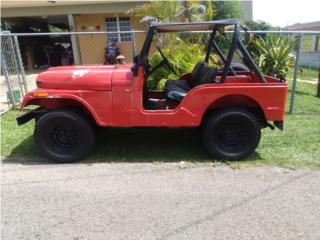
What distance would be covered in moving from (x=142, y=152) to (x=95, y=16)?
11.9 m

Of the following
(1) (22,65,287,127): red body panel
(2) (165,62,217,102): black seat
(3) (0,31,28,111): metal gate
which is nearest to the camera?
(1) (22,65,287,127): red body panel

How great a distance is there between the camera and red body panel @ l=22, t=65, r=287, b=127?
428 cm

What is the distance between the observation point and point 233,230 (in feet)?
9.71

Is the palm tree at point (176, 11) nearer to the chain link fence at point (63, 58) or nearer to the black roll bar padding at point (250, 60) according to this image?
the chain link fence at point (63, 58)

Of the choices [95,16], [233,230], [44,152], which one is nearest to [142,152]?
[44,152]

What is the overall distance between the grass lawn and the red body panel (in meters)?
0.59

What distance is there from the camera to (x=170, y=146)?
5160mm

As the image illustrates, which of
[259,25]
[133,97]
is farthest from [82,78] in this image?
[259,25]

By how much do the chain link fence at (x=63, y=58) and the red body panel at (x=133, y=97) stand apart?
3086mm

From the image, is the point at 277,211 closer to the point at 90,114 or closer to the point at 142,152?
the point at 142,152

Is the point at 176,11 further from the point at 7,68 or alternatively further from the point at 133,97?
the point at 133,97

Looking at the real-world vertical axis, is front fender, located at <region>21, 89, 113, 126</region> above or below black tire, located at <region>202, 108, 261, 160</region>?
above

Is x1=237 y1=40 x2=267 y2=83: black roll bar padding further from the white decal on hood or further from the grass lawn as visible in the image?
the white decal on hood

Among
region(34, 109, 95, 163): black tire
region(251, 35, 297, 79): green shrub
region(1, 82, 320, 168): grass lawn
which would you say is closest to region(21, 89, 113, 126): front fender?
region(34, 109, 95, 163): black tire
